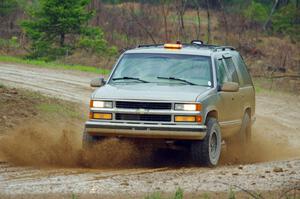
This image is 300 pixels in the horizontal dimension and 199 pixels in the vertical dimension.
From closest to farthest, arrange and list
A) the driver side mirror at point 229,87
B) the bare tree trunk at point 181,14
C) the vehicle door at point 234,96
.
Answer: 1. the driver side mirror at point 229,87
2. the vehicle door at point 234,96
3. the bare tree trunk at point 181,14

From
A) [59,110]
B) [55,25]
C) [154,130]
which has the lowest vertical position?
[59,110]

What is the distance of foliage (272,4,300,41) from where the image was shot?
41625 millimetres

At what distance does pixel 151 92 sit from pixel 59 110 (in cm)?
664

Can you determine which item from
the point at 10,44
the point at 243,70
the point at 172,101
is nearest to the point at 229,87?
the point at 172,101

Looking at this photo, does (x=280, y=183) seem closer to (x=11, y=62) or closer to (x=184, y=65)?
(x=184, y=65)

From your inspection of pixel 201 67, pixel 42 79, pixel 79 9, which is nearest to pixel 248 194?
pixel 201 67

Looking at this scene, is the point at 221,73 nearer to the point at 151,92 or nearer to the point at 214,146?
the point at 214,146

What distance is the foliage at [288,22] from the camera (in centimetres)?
4162

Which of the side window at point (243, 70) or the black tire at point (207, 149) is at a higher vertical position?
the side window at point (243, 70)

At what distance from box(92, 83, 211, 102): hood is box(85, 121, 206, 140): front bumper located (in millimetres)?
371

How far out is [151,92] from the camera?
38.9 ft

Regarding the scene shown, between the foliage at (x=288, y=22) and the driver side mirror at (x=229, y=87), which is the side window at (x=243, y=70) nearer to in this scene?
the driver side mirror at (x=229, y=87)

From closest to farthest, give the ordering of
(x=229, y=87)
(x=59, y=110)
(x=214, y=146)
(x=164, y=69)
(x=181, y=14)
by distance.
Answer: (x=214, y=146), (x=229, y=87), (x=164, y=69), (x=59, y=110), (x=181, y=14)

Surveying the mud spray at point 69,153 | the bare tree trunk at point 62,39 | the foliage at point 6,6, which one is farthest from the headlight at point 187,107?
the foliage at point 6,6
